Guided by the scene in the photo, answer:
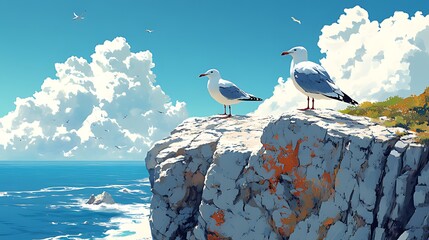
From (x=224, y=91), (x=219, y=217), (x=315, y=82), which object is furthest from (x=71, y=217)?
(x=315, y=82)

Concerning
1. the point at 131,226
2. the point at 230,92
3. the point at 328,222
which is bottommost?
the point at 131,226

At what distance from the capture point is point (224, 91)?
75.1 feet

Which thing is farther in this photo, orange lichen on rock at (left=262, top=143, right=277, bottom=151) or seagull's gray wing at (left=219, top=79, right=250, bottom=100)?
seagull's gray wing at (left=219, top=79, right=250, bottom=100)

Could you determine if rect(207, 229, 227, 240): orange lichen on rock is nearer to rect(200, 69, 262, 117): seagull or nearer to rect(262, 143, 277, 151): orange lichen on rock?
rect(262, 143, 277, 151): orange lichen on rock

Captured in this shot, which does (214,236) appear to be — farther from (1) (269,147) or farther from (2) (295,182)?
(1) (269,147)

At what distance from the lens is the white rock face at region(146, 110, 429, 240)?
48.1ft

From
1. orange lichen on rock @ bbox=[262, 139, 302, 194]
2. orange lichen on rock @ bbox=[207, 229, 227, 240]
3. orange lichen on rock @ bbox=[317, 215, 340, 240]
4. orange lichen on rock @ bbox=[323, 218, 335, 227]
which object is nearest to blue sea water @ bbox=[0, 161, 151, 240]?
orange lichen on rock @ bbox=[207, 229, 227, 240]

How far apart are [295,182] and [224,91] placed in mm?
7771

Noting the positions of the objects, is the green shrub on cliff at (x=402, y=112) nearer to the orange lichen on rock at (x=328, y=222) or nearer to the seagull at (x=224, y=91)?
the orange lichen on rock at (x=328, y=222)

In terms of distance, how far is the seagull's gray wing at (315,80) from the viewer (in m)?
17.2

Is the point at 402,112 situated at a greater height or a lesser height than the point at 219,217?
greater

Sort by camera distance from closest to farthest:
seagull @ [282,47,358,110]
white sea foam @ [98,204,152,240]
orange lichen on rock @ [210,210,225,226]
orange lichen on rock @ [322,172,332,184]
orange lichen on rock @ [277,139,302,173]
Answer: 1. orange lichen on rock @ [322,172,332,184]
2. seagull @ [282,47,358,110]
3. orange lichen on rock @ [277,139,302,173]
4. orange lichen on rock @ [210,210,225,226]
5. white sea foam @ [98,204,152,240]

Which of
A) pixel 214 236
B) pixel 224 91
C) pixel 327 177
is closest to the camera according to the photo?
pixel 327 177

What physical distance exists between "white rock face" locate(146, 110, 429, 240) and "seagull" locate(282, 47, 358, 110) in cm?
105
